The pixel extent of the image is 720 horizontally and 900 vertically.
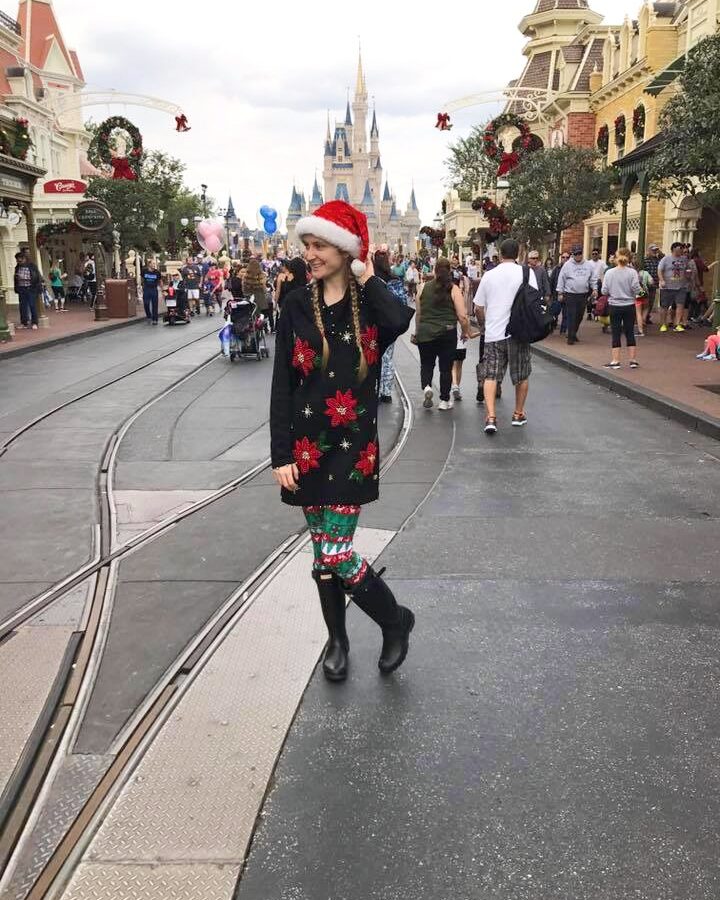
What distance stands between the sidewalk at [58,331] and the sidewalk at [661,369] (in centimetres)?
995

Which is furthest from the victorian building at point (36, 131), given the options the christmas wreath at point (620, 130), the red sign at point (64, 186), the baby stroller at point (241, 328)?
the christmas wreath at point (620, 130)

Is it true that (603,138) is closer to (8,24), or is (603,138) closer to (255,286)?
(255,286)

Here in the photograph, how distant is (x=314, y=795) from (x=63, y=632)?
1.69 meters

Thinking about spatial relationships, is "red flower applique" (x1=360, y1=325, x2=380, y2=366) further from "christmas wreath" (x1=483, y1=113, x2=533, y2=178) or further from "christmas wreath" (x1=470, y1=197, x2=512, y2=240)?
"christmas wreath" (x1=483, y1=113, x2=533, y2=178)

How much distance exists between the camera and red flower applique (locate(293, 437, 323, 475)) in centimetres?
302

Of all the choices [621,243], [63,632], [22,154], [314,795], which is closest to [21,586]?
[63,632]

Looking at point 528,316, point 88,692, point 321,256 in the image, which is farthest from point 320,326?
point 528,316

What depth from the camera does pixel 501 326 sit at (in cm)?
803

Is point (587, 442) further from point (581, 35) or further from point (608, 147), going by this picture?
point (581, 35)

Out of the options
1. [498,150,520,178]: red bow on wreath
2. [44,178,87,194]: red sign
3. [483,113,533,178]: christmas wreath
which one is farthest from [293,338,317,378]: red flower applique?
[44,178,87,194]: red sign

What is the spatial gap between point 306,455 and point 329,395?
238mm

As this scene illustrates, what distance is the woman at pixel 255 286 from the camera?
1442 cm

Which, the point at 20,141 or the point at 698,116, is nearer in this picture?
the point at 698,116

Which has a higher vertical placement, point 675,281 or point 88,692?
point 675,281
